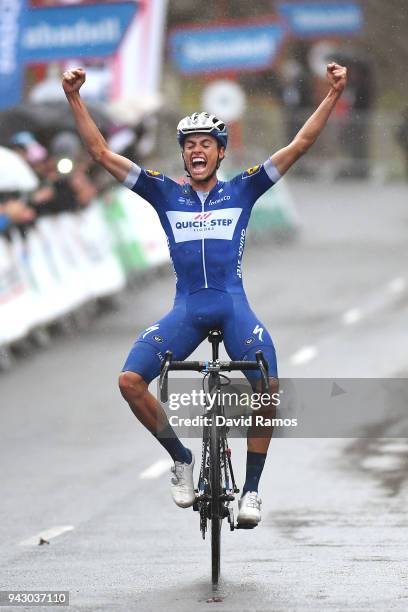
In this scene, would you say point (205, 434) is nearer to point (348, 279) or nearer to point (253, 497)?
point (253, 497)

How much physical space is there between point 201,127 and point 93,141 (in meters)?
0.62

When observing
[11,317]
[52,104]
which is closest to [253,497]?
[11,317]

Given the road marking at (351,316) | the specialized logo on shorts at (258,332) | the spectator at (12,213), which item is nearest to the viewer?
the specialized logo on shorts at (258,332)

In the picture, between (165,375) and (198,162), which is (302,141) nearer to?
(198,162)

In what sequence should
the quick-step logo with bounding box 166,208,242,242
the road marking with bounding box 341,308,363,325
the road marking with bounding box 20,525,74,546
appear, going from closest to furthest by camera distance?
the quick-step logo with bounding box 166,208,242,242 → the road marking with bounding box 20,525,74,546 → the road marking with bounding box 341,308,363,325

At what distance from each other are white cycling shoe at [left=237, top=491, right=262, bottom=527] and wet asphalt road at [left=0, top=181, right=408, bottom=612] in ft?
1.00

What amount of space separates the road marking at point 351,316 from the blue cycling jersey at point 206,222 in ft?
42.2

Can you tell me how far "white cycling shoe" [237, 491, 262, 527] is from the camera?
9508 millimetres

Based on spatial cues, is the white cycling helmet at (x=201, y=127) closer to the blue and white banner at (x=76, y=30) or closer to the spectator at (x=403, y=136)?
the blue and white banner at (x=76, y=30)

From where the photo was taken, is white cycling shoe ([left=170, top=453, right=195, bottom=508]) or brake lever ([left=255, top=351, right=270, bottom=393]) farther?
white cycling shoe ([left=170, top=453, right=195, bottom=508])

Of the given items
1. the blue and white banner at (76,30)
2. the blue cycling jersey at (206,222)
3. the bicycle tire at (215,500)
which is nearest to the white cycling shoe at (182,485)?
the bicycle tire at (215,500)

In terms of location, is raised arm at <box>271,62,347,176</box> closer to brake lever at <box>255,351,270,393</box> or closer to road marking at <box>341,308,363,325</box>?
brake lever at <box>255,351,270,393</box>

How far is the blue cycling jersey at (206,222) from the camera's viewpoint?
9883 mm

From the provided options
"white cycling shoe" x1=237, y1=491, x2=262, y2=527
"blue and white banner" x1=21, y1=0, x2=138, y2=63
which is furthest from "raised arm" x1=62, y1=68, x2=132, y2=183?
"blue and white banner" x1=21, y1=0, x2=138, y2=63
